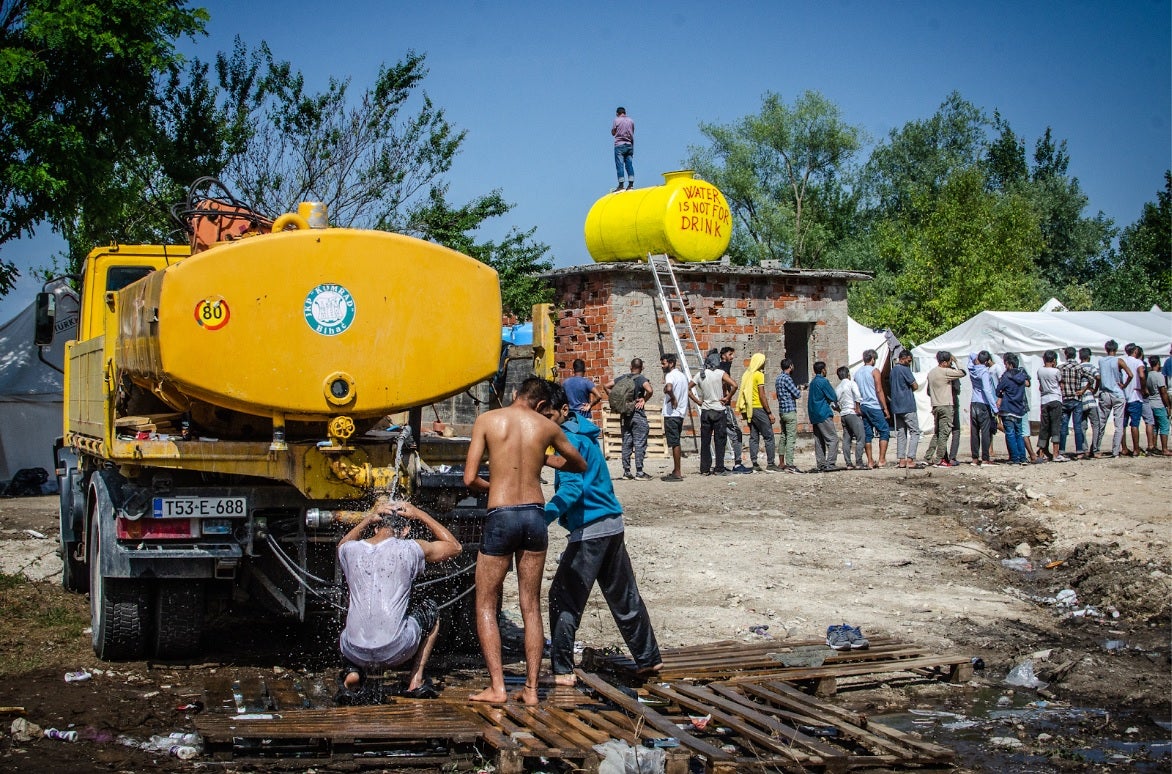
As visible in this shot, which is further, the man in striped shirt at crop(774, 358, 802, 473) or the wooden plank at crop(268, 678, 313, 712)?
the man in striped shirt at crop(774, 358, 802, 473)

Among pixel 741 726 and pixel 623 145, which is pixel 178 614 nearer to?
pixel 741 726

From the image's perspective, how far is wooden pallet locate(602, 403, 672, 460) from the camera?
19406mm

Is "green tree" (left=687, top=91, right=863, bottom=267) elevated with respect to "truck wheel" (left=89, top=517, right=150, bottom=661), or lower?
→ elevated

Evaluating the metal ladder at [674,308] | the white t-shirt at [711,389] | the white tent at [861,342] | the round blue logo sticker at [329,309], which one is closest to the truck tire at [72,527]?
the round blue logo sticker at [329,309]

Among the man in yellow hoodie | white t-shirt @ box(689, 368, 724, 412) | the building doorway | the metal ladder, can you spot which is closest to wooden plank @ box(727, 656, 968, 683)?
white t-shirt @ box(689, 368, 724, 412)

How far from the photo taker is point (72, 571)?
A: 32.5 feet

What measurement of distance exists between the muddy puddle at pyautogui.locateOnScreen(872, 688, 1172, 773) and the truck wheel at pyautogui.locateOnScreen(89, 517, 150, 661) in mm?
4344

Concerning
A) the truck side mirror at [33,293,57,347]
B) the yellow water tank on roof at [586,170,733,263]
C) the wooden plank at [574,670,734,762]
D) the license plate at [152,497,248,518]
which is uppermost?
the yellow water tank on roof at [586,170,733,263]

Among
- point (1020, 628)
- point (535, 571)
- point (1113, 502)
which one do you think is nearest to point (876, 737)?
point (535, 571)

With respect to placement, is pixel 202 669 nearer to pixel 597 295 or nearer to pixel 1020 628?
pixel 1020 628

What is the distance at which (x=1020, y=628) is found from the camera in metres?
8.77

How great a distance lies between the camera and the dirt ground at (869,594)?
6.46 metres

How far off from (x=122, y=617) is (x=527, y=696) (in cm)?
264

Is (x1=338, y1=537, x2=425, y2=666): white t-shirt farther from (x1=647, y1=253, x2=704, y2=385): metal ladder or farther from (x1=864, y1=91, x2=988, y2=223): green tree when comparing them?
(x1=864, y1=91, x2=988, y2=223): green tree
